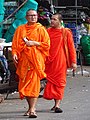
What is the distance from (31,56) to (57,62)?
0.65 m

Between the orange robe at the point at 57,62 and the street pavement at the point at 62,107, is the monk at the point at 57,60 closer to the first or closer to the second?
the orange robe at the point at 57,62

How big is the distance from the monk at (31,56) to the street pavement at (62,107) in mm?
314

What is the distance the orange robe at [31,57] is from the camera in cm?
762

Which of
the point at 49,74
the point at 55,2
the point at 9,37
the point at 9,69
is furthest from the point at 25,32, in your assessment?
the point at 55,2

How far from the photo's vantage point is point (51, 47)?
8156mm

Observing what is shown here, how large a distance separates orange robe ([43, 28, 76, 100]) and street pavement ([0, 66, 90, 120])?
35 cm

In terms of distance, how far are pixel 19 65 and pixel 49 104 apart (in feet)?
4.38

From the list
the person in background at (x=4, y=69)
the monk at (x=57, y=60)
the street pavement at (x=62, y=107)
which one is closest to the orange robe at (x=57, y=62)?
the monk at (x=57, y=60)

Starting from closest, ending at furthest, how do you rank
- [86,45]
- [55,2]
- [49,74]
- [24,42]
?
[24,42] < [49,74] < [86,45] < [55,2]

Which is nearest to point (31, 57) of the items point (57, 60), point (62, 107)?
point (57, 60)

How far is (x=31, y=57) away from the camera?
25.1ft

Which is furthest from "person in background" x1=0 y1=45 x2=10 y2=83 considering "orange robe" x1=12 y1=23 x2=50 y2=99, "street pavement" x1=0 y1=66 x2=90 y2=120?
"orange robe" x1=12 y1=23 x2=50 y2=99

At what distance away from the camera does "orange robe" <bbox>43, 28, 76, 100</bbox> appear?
8.12 meters

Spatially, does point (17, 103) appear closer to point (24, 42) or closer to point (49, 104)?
point (49, 104)
